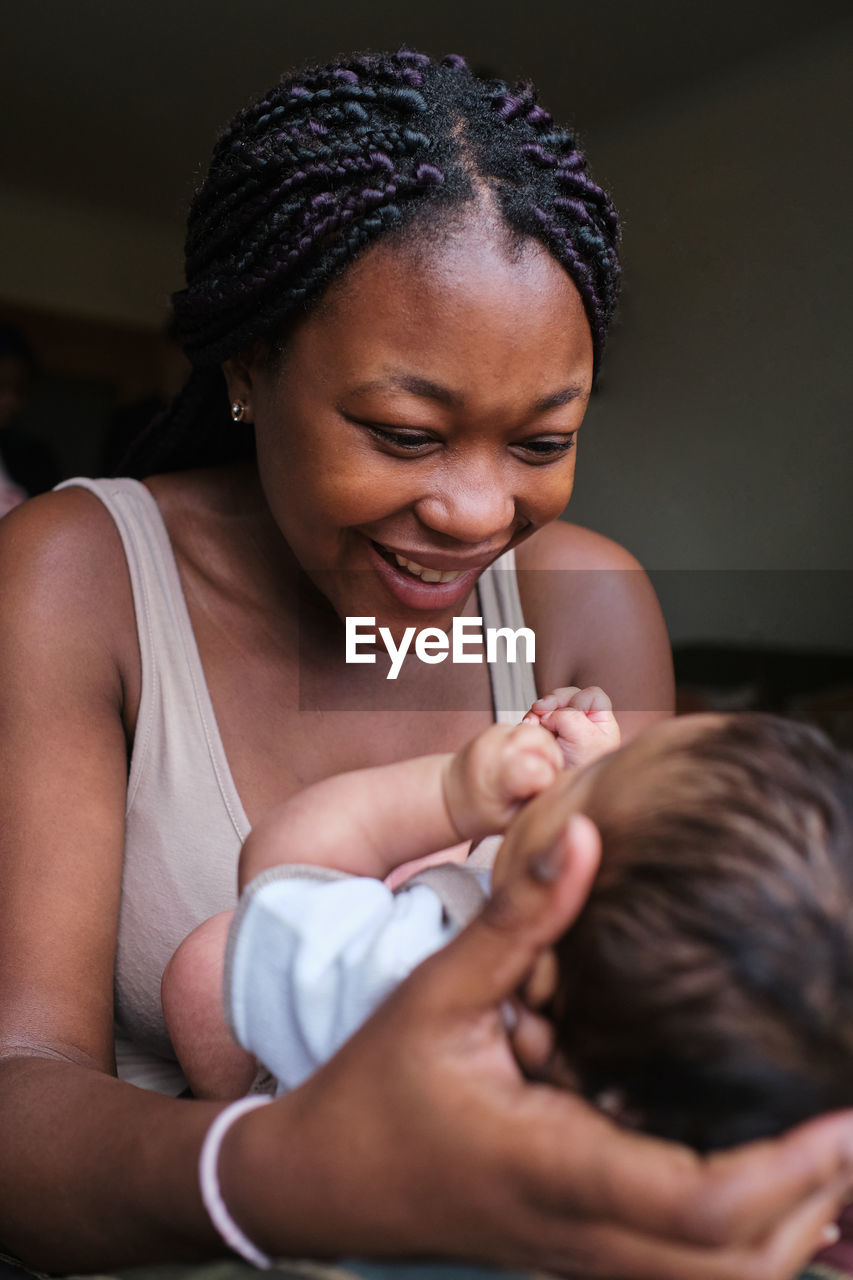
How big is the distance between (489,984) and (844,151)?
15.0ft

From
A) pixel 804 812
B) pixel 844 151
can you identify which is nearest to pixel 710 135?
pixel 844 151

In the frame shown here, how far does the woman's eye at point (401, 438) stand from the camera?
108cm

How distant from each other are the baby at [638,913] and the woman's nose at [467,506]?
290mm

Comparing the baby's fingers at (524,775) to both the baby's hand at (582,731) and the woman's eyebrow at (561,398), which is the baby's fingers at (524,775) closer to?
the baby's hand at (582,731)

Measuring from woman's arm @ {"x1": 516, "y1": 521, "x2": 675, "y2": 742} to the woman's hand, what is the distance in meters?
0.89

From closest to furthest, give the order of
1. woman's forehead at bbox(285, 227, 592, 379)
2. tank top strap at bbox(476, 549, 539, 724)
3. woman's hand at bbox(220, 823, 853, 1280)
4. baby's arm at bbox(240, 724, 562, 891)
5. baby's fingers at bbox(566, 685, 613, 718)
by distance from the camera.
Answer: woman's hand at bbox(220, 823, 853, 1280) → baby's arm at bbox(240, 724, 562, 891) → woman's forehead at bbox(285, 227, 592, 379) → baby's fingers at bbox(566, 685, 613, 718) → tank top strap at bbox(476, 549, 539, 724)

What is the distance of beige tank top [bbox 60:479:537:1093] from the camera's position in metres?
1.24

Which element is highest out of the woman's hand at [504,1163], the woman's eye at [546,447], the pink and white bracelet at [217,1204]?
the woman's eye at [546,447]

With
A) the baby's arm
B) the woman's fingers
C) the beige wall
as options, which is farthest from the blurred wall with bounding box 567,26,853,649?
the woman's fingers

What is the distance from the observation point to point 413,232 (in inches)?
41.8

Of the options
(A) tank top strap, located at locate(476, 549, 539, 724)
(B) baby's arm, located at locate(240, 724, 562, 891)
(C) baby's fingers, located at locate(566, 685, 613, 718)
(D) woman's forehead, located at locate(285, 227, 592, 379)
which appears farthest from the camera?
(A) tank top strap, located at locate(476, 549, 539, 724)

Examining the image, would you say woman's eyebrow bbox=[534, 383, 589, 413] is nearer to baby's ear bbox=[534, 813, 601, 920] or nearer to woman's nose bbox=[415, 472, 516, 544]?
woman's nose bbox=[415, 472, 516, 544]

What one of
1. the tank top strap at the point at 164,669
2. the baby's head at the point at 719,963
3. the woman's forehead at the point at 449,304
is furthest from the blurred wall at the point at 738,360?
the baby's head at the point at 719,963

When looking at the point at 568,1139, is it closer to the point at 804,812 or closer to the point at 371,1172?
the point at 371,1172
